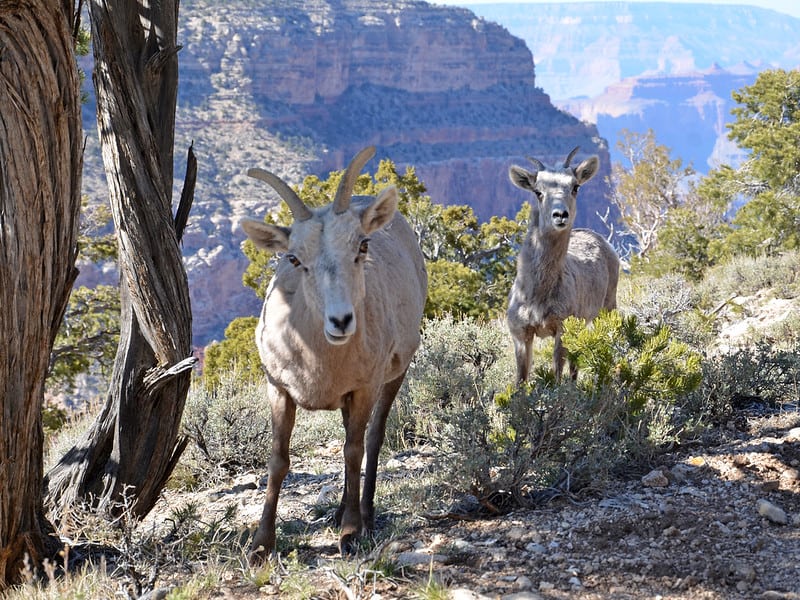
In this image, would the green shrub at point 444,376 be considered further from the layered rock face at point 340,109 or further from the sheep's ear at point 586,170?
the layered rock face at point 340,109

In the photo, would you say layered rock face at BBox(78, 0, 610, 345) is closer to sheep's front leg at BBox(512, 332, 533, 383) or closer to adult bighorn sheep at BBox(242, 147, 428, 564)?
sheep's front leg at BBox(512, 332, 533, 383)

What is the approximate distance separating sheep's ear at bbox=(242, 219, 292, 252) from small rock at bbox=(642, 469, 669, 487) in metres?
2.33

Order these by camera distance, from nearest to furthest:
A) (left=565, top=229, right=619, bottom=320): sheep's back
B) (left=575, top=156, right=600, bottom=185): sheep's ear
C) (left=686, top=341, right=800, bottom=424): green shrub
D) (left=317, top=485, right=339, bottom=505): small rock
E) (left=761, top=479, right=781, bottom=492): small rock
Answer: (left=761, top=479, right=781, bottom=492): small rock, (left=317, top=485, right=339, bottom=505): small rock, (left=686, top=341, right=800, bottom=424): green shrub, (left=575, top=156, right=600, bottom=185): sheep's ear, (left=565, top=229, right=619, bottom=320): sheep's back

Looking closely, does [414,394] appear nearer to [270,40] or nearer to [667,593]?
[667,593]

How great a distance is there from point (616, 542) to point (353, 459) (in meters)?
1.34

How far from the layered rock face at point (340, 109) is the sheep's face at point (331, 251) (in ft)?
151

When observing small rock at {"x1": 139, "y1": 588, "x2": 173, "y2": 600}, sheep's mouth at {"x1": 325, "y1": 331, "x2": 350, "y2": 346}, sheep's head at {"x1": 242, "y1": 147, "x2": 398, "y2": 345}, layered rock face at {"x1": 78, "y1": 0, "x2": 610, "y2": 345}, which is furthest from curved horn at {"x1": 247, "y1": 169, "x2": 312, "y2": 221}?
layered rock face at {"x1": 78, "y1": 0, "x2": 610, "y2": 345}

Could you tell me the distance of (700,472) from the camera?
16.4 feet

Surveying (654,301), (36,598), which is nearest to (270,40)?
(654,301)

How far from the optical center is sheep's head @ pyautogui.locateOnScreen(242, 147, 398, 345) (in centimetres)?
386

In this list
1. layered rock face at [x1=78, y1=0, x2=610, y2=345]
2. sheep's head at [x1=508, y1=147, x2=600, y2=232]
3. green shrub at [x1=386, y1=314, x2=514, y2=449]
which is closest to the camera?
green shrub at [x1=386, y1=314, x2=514, y2=449]

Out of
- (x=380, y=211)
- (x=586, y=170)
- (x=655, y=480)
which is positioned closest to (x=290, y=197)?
(x=380, y=211)

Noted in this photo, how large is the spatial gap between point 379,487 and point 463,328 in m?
3.16

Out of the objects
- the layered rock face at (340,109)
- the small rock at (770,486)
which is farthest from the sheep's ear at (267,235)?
the layered rock face at (340,109)
